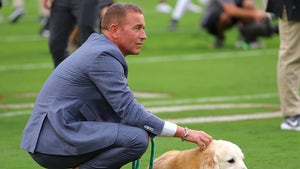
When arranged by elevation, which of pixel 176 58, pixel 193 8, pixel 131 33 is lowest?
pixel 193 8

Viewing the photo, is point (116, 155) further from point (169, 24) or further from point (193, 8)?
point (193, 8)

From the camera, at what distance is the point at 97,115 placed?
6.23 meters

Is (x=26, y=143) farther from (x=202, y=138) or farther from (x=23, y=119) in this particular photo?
(x=23, y=119)

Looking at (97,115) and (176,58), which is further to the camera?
(176,58)

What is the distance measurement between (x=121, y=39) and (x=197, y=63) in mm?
9549

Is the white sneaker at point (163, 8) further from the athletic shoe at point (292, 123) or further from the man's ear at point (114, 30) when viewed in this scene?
the man's ear at point (114, 30)

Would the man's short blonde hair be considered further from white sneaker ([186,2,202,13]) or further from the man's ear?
white sneaker ([186,2,202,13])

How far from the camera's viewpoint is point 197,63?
15711 millimetres

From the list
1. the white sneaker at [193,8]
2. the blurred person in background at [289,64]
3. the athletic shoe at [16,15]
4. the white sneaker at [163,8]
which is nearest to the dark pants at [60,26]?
the blurred person in background at [289,64]

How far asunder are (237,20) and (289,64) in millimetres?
9332

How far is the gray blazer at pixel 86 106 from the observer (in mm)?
6027

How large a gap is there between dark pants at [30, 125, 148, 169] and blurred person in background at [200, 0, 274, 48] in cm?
1176

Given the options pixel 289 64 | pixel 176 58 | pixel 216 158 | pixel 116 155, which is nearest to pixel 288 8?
pixel 289 64

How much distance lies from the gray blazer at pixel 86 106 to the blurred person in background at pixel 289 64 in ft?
10.2
